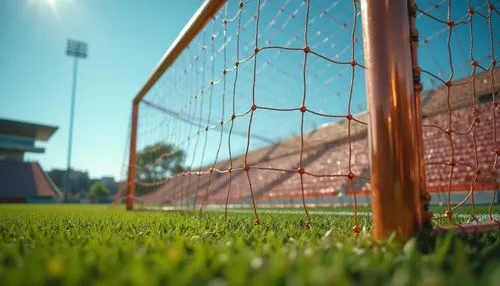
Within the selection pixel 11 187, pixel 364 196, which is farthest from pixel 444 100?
pixel 11 187

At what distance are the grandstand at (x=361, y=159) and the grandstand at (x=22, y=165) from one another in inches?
702

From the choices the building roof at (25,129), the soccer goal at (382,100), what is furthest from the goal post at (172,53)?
the building roof at (25,129)

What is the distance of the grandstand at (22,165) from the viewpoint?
86.0 feet

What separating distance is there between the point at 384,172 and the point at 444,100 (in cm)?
1017

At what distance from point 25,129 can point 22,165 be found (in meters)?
3.26

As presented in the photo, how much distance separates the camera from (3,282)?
1.40ft

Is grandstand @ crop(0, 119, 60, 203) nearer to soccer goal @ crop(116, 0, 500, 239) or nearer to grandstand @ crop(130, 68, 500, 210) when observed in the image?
grandstand @ crop(130, 68, 500, 210)

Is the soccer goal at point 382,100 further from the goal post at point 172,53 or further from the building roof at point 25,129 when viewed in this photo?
the building roof at point 25,129

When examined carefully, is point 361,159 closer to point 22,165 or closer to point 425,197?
point 425,197

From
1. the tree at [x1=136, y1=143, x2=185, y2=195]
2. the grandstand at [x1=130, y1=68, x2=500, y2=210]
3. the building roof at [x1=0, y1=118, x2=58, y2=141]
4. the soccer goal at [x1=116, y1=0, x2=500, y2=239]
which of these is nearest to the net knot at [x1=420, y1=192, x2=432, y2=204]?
the soccer goal at [x1=116, y1=0, x2=500, y2=239]

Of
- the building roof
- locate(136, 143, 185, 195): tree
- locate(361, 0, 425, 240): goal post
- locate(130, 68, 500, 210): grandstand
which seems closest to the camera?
locate(361, 0, 425, 240): goal post

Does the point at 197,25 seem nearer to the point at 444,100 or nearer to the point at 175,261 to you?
the point at 175,261

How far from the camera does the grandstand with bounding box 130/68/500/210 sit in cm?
595

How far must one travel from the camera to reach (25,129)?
28641 mm
